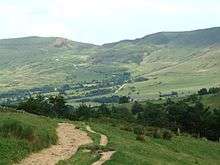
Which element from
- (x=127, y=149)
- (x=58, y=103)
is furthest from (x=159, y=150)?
(x=58, y=103)

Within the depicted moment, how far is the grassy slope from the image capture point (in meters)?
43.9

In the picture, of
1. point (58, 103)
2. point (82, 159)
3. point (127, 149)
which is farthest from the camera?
point (58, 103)

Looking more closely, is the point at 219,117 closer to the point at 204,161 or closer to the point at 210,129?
the point at 210,129

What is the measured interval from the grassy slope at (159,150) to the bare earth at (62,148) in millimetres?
3356

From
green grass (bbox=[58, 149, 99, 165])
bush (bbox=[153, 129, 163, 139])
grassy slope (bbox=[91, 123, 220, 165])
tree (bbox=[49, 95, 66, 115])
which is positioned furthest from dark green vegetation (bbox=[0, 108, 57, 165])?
tree (bbox=[49, 95, 66, 115])

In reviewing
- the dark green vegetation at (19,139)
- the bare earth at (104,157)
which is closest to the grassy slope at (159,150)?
the bare earth at (104,157)

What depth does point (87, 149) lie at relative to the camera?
47312 mm

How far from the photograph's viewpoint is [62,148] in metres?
48.9

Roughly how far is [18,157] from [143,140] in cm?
2409

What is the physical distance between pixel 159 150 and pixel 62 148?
468 inches

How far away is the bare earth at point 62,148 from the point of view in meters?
41.8

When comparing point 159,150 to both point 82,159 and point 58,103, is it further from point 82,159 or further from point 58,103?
point 58,103

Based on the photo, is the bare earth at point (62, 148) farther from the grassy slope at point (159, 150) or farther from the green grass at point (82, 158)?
the grassy slope at point (159, 150)

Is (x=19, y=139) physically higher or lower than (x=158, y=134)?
higher
